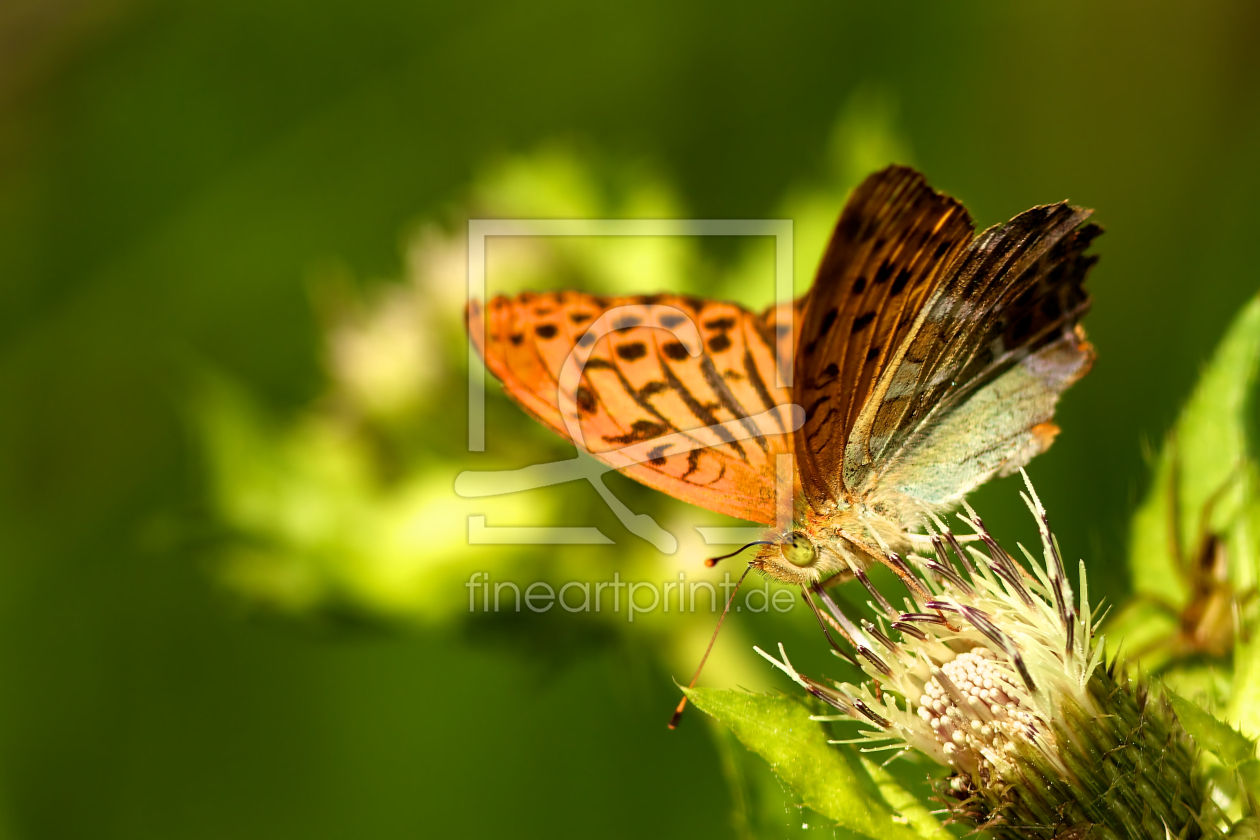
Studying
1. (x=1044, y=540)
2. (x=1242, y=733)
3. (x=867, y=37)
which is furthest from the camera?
(x=867, y=37)

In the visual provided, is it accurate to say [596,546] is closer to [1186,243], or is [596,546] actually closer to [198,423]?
[198,423]

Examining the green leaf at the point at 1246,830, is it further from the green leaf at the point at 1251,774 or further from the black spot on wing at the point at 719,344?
the black spot on wing at the point at 719,344

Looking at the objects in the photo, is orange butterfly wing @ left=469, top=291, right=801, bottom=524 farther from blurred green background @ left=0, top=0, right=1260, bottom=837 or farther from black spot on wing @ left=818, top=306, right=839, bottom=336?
blurred green background @ left=0, top=0, right=1260, bottom=837

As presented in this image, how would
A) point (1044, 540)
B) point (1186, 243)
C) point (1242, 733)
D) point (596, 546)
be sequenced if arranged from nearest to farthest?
point (1242, 733)
point (1044, 540)
point (596, 546)
point (1186, 243)

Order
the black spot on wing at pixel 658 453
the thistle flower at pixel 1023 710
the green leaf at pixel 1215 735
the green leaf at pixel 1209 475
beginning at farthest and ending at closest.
Result: the black spot on wing at pixel 658 453
the green leaf at pixel 1209 475
the thistle flower at pixel 1023 710
the green leaf at pixel 1215 735

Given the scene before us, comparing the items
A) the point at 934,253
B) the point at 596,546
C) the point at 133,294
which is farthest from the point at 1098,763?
the point at 133,294

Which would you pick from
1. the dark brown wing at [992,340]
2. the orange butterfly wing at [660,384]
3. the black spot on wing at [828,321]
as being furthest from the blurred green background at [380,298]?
the black spot on wing at [828,321]

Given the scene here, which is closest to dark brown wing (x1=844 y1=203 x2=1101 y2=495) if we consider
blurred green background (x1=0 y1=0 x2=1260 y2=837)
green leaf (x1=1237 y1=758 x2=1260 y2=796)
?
green leaf (x1=1237 y1=758 x2=1260 y2=796)
